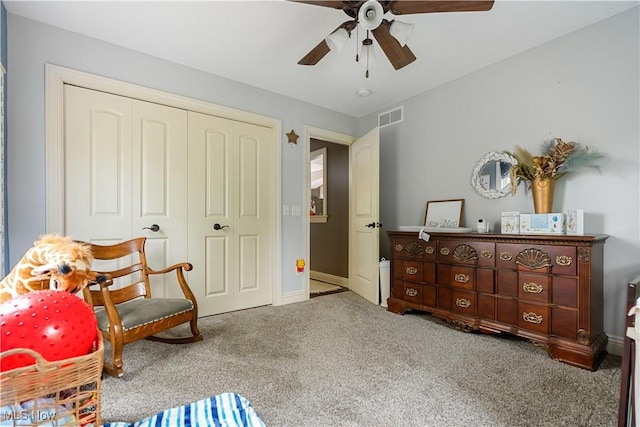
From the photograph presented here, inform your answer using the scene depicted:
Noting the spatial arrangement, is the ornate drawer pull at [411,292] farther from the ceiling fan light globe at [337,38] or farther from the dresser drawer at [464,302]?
the ceiling fan light globe at [337,38]

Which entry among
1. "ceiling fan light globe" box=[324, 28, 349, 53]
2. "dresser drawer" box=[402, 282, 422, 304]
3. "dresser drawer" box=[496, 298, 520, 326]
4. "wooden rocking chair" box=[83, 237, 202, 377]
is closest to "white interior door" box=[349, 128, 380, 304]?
"dresser drawer" box=[402, 282, 422, 304]

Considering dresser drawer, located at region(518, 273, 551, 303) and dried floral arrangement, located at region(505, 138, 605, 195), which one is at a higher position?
dried floral arrangement, located at region(505, 138, 605, 195)

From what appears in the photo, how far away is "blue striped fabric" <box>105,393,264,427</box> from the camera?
1.27 meters

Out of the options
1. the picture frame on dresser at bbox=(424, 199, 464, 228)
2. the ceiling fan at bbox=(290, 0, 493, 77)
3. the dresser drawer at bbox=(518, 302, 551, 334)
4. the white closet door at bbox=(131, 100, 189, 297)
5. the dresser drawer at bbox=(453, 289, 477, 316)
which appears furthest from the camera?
the picture frame on dresser at bbox=(424, 199, 464, 228)

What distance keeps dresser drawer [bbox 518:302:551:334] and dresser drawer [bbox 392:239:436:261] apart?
77 centimetres

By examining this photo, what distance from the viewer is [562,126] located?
237cm

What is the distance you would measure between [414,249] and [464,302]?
2.07 ft

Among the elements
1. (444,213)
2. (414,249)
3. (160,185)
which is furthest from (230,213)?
(444,213)

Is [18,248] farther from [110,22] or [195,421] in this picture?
[195,421]

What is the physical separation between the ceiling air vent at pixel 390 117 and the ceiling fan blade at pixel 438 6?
2048 millimetres

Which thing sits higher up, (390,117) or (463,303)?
(390,117)

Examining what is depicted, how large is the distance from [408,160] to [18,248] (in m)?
3.60

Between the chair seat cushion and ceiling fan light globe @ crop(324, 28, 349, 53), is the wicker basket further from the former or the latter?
ceiling fan light globe @ crop(324, 28, 349, 53)

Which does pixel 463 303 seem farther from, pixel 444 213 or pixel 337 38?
pixel 337 38
